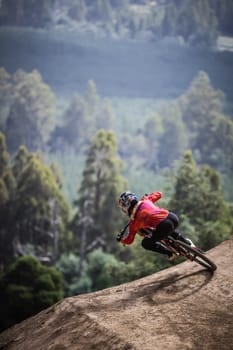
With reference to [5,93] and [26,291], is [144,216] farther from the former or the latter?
[5,93]

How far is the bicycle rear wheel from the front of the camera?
12938 mm

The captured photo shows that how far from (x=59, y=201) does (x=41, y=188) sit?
279 cm

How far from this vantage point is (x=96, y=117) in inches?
4094

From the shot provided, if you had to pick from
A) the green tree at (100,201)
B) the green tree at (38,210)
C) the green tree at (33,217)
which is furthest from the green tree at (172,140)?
the green tree at (38,210)

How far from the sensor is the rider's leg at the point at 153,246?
42.0 ft

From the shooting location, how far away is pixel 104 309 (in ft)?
39.0

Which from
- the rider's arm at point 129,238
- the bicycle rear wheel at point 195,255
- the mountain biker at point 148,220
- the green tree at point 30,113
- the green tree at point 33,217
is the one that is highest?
the mountain biker at point 148,220

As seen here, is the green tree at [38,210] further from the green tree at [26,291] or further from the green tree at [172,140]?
the green tree at [172,140]

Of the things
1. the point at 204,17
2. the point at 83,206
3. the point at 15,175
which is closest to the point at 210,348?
the point at 83,206

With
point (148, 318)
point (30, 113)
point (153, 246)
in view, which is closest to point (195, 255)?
point (153, 246)

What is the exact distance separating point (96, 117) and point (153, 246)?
9207cm

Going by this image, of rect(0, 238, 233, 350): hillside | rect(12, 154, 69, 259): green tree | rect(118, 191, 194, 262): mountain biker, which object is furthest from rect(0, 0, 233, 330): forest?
rect(118, 191, 194, 262): mountain biker

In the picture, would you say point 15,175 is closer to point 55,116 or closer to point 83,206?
point 83,206

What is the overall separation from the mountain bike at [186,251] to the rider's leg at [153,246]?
129 mm
